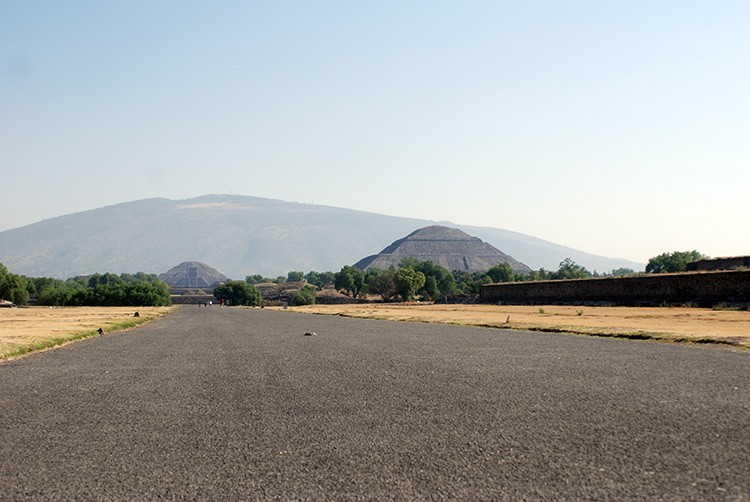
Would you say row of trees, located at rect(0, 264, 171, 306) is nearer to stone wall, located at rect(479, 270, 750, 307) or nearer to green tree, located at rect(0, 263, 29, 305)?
green tree, located at rect(0, 263, 29, 305)

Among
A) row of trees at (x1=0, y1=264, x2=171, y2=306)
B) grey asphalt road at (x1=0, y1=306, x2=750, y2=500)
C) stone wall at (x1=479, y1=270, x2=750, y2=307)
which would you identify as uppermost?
row of trees at (x1=0, y1=264, x2=171, y2=306)

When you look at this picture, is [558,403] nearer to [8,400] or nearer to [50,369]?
[8,400]

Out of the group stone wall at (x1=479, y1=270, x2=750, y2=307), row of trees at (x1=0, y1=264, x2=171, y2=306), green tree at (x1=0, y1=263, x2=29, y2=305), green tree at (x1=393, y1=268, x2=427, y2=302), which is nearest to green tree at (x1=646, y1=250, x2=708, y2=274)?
green tree at (x1=393, y1=268, x2=427, y2=302)

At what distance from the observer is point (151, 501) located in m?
6.91

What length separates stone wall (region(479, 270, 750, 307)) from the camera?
176 ft

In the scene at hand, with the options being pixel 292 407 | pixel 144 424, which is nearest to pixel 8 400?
pixel 144 424

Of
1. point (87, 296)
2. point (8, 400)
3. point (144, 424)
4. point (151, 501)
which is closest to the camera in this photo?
point (151, 501)

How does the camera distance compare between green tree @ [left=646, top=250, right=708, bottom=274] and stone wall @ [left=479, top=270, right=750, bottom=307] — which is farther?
green tree @ [left=646, top=250, right=708, bottom=274]

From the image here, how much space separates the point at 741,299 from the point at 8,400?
5225cm

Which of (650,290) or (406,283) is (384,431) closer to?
(650,290)

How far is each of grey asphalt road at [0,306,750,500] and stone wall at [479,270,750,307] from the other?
38.8m

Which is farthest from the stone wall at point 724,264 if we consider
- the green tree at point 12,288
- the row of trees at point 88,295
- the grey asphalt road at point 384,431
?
the green tree at point 12,288

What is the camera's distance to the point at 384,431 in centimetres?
987

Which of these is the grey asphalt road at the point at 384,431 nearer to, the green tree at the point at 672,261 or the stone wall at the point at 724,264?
the stone wall at the point at 724,264
